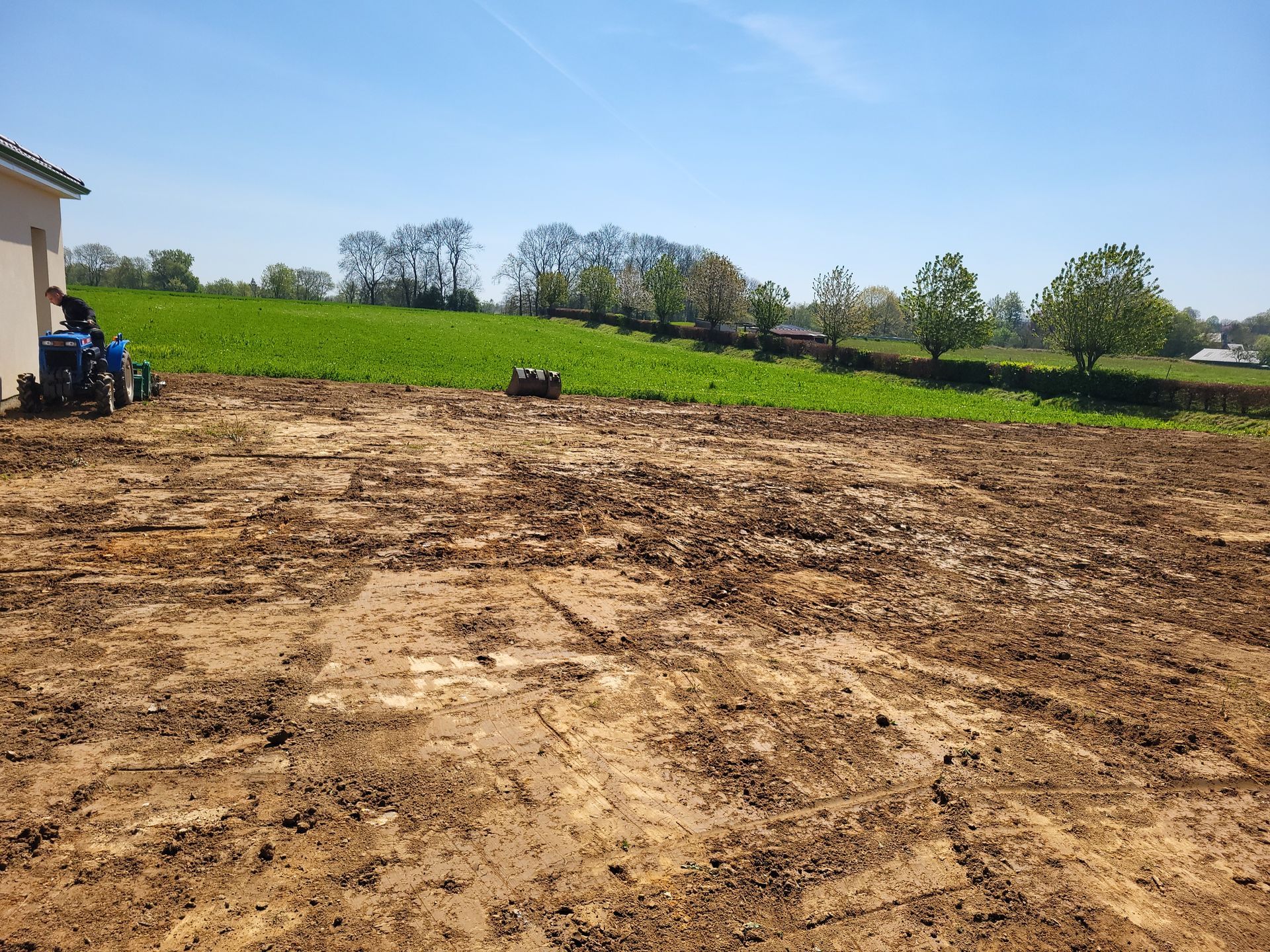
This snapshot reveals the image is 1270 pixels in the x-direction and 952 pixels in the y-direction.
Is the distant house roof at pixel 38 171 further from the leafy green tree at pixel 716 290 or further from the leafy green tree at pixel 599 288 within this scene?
the leafy green tree at pixel 599 288

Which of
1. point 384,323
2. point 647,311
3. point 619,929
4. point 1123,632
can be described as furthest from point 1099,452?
point 647,311

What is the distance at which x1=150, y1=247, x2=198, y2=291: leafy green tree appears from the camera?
99.0 metres

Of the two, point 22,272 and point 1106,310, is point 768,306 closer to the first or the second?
point 1106,310

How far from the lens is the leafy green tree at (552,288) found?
101 metres

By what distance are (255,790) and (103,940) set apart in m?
1.00

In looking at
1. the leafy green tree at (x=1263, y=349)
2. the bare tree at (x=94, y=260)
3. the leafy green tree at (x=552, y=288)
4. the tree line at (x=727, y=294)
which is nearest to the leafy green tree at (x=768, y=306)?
the tree line at (x=727, y=294)

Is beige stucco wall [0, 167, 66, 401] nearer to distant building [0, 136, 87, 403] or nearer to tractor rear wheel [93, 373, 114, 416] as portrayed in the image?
distant building [0, 136, 87, 403]

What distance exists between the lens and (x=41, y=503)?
28.1 ft

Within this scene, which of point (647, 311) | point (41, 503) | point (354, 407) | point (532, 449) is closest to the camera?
point (41, 503)

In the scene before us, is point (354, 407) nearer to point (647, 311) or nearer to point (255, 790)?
point (255, 790)

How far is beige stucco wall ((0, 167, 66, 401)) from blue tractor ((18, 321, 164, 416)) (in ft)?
1.62

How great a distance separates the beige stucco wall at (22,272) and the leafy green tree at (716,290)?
63945 mm

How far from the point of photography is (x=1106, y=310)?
37969mm

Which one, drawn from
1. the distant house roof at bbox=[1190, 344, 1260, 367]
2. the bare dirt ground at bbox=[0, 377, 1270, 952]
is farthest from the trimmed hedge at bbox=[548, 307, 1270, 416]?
the distant house roof at bbox=[1190, 344, 1260, 367]
